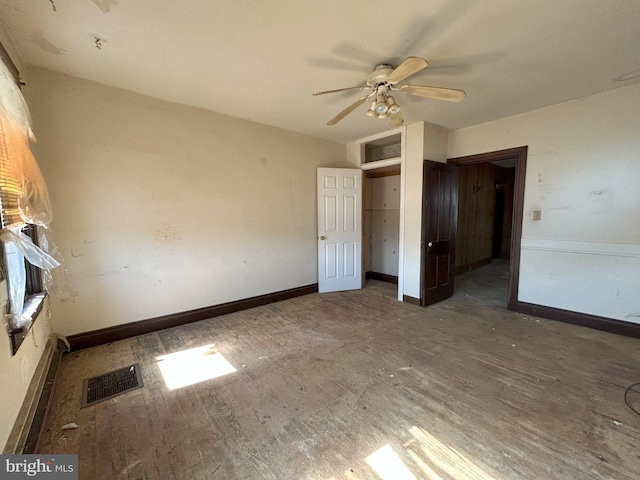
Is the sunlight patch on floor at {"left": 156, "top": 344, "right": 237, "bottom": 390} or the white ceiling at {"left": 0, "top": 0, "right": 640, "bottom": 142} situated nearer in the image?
the white ceiling at {"left": 0, "top": 0, "right": 640, "bottom": 142}

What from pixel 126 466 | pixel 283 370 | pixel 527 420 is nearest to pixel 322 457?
pixel 283 370

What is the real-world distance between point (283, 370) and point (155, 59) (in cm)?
283

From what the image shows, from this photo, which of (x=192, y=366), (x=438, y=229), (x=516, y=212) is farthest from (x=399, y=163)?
(x=192, y=366)

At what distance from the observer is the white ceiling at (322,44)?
163 centimetres

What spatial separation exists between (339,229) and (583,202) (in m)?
3.09

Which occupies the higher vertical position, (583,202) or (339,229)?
(583,202)

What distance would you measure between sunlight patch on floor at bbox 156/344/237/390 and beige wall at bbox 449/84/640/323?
12.5ft

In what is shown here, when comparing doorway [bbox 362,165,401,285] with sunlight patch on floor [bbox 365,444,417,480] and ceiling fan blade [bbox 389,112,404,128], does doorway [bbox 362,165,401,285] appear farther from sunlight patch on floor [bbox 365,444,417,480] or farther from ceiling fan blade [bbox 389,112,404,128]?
sunlight patch on floor [bbox 365,444,417,480]

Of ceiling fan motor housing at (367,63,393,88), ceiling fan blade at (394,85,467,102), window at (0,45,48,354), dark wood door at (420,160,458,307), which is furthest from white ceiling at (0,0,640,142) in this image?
dark wood door at (420,160,458,307)

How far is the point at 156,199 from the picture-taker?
2953mm

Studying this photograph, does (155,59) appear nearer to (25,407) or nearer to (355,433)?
(25,407)

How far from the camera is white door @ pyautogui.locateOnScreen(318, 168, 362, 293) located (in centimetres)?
437

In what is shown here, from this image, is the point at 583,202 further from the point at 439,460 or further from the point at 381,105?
the point at 439,460

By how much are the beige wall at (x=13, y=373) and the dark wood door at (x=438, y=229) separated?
3944mm
